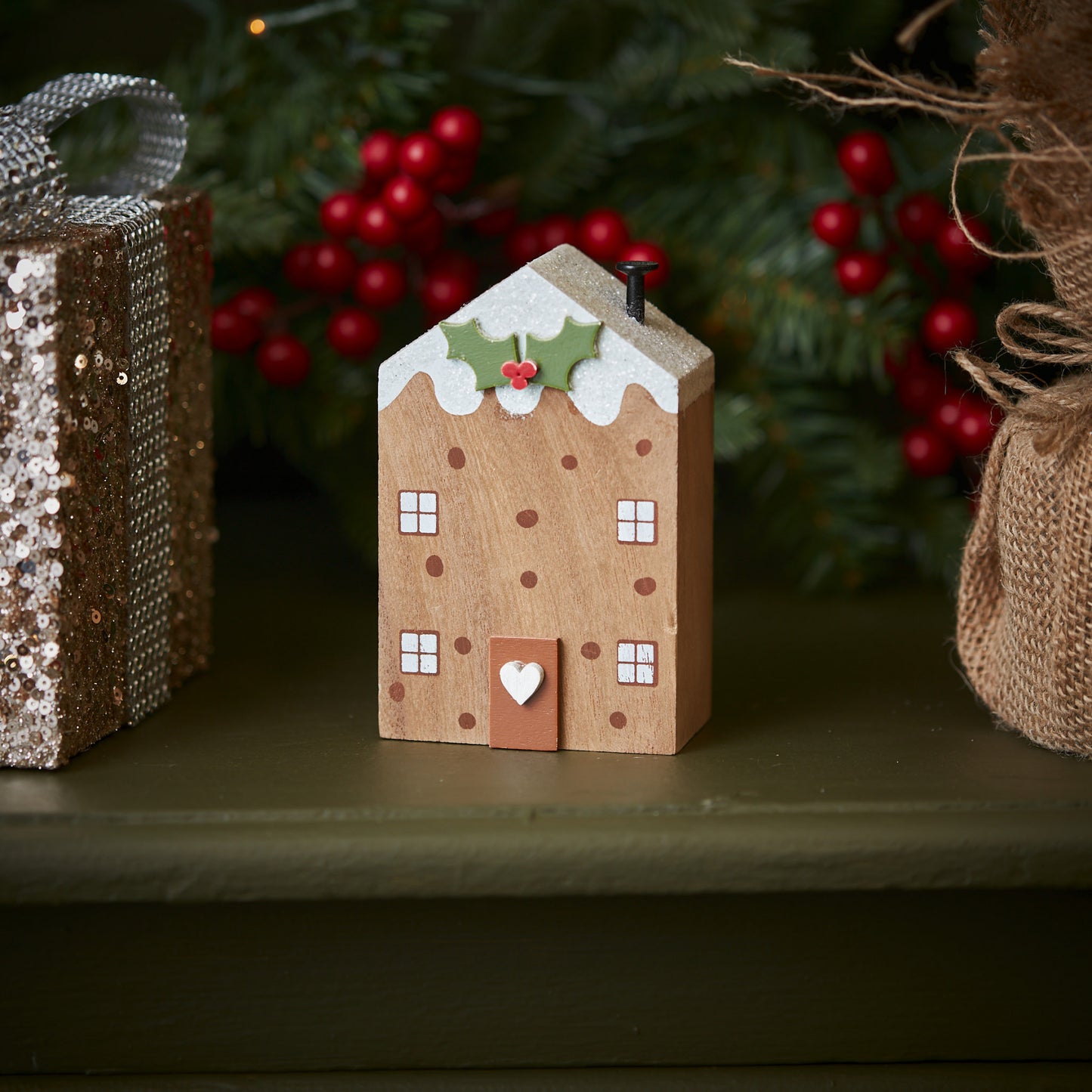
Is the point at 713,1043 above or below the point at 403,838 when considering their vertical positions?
below

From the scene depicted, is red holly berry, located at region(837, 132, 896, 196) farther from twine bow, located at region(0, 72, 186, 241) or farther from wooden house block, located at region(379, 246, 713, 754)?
twine bow, located at region(0, 72, 186, 241)

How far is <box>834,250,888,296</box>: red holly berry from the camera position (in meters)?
0.86

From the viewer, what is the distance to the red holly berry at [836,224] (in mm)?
854

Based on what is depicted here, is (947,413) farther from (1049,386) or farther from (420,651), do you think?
(420,651)

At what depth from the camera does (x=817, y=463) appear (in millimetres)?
930

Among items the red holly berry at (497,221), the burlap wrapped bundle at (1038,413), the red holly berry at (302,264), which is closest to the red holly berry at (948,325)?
the burlap wrapped bundle at (1038,413)

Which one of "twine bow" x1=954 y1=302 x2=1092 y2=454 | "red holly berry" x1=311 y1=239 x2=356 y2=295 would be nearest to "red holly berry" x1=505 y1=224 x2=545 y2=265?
"red holly berry" x1=311 y1=239 x2=356 y2=295

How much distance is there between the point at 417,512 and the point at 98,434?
0.51 feet

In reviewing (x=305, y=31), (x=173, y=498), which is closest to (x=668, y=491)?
(x=173, y=498)

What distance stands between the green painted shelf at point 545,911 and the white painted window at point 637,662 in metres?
0.04

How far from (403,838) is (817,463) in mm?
447

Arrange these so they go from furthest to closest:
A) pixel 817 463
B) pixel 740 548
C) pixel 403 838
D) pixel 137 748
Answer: pixel 740 548 → pixel 817 463 → pixel 137 748 → pixel 403 838

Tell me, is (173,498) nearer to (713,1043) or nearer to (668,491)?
(668,491)

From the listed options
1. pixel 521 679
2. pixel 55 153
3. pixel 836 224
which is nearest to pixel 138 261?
pixel 55 153
